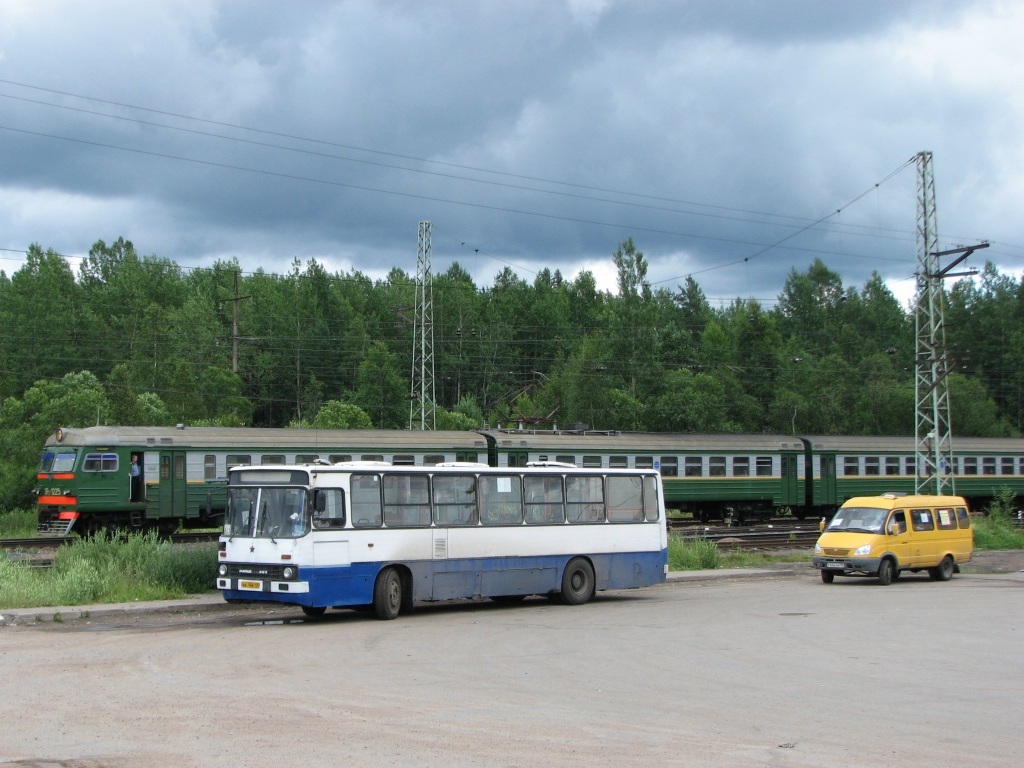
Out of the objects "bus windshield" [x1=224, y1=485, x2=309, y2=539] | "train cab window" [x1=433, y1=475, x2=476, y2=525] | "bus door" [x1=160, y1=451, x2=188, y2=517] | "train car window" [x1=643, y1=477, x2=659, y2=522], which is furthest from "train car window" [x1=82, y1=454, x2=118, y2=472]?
"train car window" [x1=643, y1=477, x2=659, y2=522]

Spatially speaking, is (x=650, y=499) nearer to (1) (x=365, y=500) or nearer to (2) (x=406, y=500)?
(2) (x=406, y=500)

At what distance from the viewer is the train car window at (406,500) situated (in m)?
18.2

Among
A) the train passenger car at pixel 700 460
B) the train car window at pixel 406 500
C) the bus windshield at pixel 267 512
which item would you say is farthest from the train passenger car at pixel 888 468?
the bus windshield at pixel 267 512

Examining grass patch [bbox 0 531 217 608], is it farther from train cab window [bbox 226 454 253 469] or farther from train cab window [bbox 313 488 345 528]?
train cab window [bbox 226 454 253 469]

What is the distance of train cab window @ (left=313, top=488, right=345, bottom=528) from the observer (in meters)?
17.3

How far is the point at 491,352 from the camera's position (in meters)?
90.6

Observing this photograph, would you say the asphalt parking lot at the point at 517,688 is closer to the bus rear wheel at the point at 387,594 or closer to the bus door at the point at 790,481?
the bus rear wheel at the point at 387,594

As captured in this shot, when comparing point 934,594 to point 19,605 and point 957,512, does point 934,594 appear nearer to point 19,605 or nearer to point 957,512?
point 957,512

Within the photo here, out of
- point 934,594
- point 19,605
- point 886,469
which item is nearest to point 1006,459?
point 886,469

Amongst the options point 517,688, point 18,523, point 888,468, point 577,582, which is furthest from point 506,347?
point 517,688

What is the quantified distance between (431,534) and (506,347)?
253ft

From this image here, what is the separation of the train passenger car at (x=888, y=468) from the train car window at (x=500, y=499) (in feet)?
84.6

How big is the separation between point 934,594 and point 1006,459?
1140 inches

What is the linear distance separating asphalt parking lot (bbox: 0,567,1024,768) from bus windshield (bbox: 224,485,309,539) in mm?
1404
